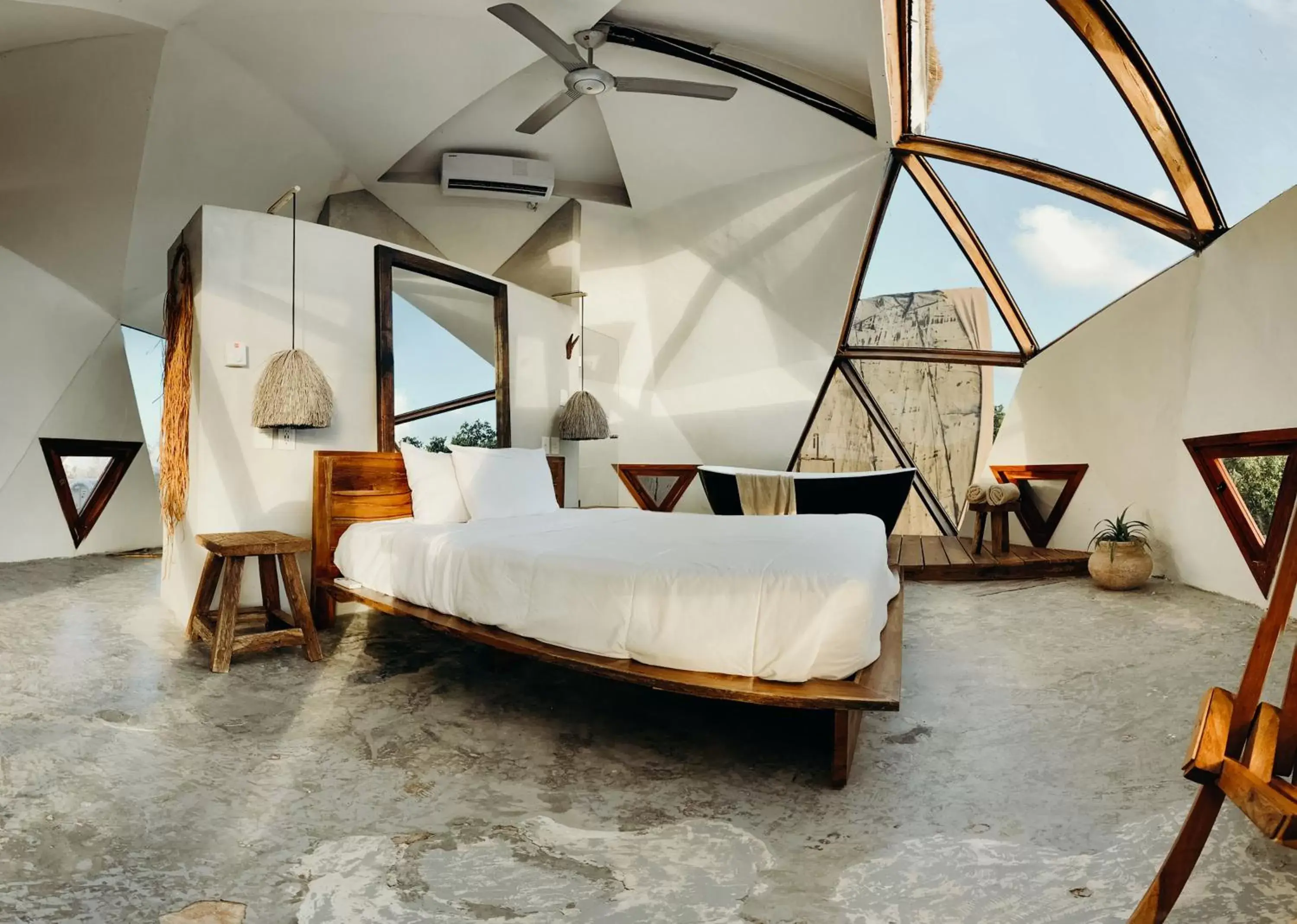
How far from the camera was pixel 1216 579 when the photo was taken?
4.38 meters

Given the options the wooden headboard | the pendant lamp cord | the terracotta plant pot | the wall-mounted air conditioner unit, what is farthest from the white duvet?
the wall-mounted air conditioner unit

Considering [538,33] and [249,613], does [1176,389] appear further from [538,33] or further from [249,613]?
[249,613]

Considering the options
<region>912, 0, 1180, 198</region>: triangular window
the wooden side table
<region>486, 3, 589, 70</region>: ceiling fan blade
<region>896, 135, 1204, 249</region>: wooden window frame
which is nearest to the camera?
<region>486, 3, 589, 70</region>: ceiling fan blade

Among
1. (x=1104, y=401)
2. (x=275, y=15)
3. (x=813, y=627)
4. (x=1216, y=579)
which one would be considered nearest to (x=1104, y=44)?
(x=1104, y=401)

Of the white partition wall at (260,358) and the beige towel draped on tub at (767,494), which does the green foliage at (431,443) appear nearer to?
the white partition wall at (260,358)

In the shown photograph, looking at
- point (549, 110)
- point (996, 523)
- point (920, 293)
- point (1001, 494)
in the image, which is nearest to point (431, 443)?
point (549, 110)

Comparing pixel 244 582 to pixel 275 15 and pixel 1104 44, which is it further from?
pixel 1104 44

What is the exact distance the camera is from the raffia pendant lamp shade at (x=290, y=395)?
12.3 feet

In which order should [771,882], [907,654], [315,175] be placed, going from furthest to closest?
1. [315,175]
2. [907,654]
3. [771,882]

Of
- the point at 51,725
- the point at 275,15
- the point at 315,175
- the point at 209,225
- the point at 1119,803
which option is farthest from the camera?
the point at 315,175

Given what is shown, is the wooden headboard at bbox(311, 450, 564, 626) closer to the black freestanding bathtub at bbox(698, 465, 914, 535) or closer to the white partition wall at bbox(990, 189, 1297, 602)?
the black freestanding bathtub at bbox(698, 465, 914, 535)

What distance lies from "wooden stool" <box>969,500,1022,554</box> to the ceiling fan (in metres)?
3.38

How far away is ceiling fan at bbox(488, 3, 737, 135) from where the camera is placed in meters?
3.52

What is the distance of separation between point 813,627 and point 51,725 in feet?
8.32
